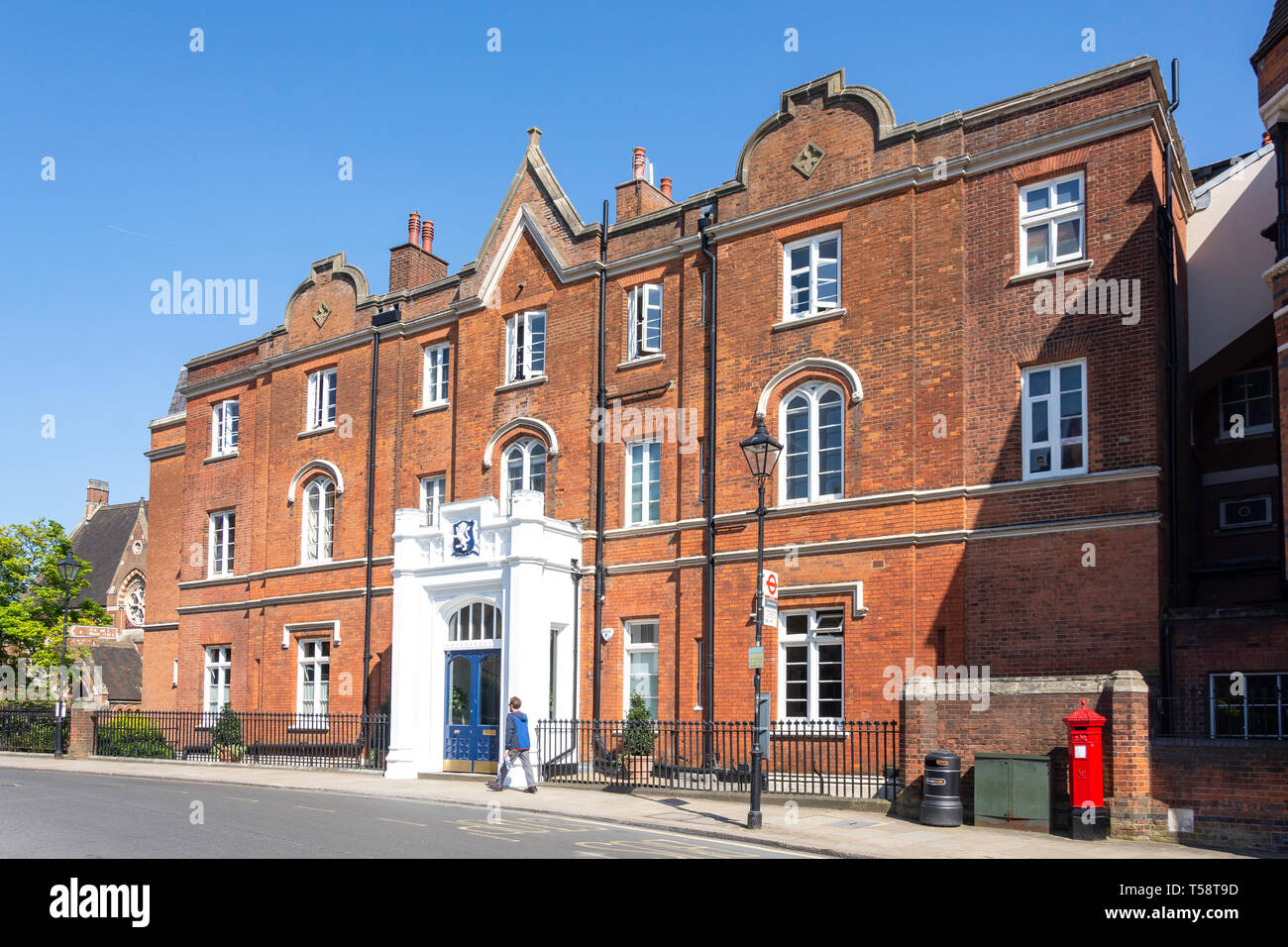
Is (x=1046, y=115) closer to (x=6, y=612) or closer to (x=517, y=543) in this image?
(x=517, y=543)

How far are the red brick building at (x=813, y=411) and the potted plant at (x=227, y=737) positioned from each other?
1.33m

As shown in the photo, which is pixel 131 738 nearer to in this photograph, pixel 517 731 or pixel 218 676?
pixel 218 676

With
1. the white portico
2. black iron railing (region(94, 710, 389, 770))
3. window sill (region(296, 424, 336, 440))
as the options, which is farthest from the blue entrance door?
window sill (region(296, 424, 336, 440))

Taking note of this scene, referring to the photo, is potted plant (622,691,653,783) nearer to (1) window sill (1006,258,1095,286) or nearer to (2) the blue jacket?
(2) the blue jacket

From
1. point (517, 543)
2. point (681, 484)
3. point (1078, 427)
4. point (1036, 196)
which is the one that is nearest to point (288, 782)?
point (517, 543)

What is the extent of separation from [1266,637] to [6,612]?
41.9 meters

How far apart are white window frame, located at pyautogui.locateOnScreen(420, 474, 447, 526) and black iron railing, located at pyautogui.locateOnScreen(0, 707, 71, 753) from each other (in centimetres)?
1377

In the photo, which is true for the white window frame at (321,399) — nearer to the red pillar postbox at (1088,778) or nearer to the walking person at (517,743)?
the walking person at (517,743)

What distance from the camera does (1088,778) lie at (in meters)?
15.4

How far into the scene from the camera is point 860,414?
21672mm

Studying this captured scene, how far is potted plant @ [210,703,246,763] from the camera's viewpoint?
99.9 feet

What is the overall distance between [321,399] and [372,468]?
12.8ft

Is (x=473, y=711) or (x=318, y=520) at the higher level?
(x=318, y=520)

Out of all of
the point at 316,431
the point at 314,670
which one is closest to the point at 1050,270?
the point at 316,431
